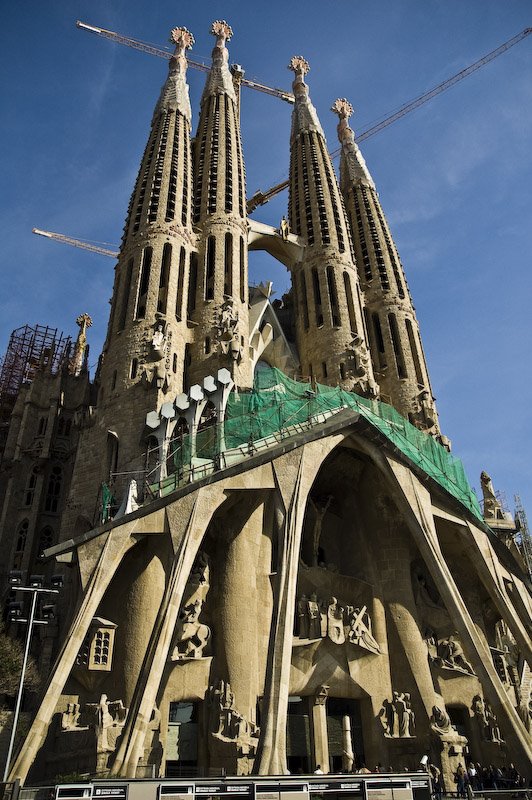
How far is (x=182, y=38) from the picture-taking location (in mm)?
42781

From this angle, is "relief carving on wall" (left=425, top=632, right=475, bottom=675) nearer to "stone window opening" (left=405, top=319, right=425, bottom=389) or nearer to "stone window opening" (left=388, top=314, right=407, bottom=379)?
"stone window opening" (left=405, top=319, right=425, bottom=389)

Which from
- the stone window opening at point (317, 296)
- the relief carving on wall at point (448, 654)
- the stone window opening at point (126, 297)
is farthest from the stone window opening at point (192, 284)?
the relief carving on wall at point (448, 654)

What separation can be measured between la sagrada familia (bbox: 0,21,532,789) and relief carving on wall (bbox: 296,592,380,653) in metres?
0.08

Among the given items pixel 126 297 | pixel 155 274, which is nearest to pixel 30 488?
pixel 126 297

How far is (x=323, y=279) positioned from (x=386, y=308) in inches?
146

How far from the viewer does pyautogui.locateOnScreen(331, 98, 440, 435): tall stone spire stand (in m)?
31.2

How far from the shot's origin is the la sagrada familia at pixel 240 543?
1716cm

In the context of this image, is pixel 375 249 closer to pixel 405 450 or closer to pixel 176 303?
pixel 176 303

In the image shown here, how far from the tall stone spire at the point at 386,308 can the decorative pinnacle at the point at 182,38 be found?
1282 centimetres

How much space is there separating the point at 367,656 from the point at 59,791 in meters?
14.2

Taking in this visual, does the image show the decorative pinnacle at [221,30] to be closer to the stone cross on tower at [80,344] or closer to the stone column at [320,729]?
the stone cross on tower at [80,344]

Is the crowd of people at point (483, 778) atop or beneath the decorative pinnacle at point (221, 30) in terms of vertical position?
beneath

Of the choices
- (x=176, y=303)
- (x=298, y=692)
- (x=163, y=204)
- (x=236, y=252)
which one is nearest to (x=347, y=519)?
(x=298, y=692)

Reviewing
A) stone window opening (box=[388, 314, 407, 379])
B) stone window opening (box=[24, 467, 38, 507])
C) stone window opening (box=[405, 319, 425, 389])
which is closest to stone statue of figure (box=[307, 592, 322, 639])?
stone window opening (box=[24, 467, 38, 507])
